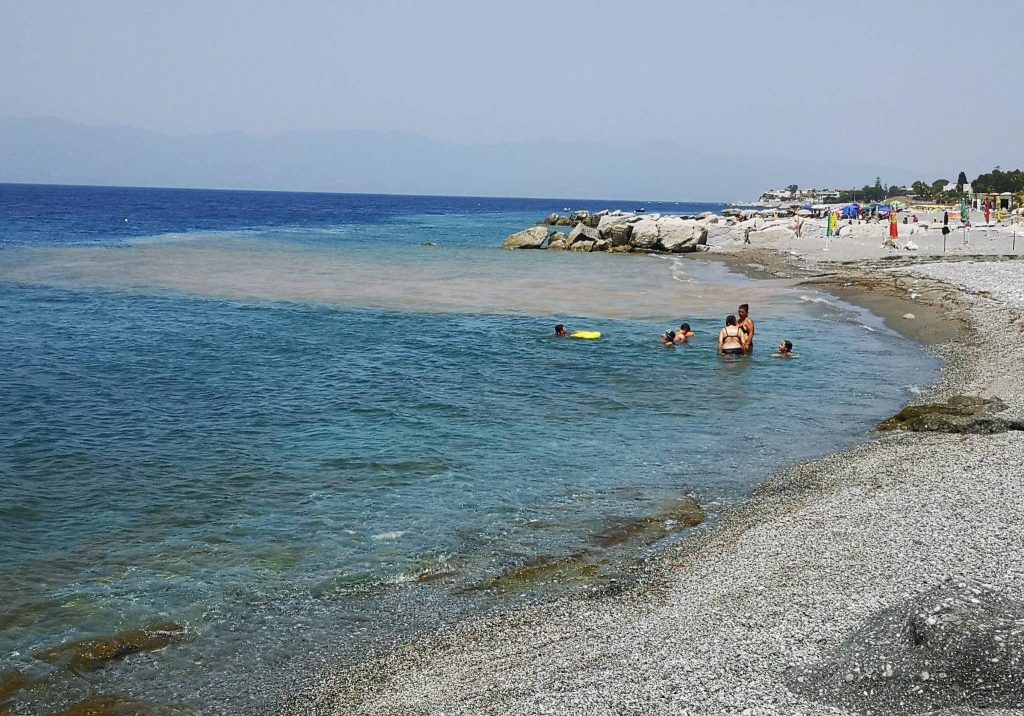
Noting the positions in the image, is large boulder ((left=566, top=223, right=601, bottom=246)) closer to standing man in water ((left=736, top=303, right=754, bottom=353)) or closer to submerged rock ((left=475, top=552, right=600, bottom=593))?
standing man in water ((left=736, top=303, right=754, bottom=353))

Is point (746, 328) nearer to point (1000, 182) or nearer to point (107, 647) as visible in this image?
point (107, 647)

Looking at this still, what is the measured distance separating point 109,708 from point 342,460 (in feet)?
25.2

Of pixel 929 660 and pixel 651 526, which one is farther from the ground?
pixel 929 660

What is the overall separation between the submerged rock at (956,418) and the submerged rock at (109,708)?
13555mm

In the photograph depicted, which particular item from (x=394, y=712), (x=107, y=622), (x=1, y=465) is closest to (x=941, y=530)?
(x=394, y=712)

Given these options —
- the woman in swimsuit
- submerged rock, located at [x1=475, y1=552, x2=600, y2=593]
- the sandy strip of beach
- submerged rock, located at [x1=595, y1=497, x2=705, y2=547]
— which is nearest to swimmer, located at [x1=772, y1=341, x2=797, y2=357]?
the woman in swimsuit

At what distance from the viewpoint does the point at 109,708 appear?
27.3ft

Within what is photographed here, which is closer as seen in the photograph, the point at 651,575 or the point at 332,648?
the point at 332,648

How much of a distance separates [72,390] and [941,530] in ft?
59.6

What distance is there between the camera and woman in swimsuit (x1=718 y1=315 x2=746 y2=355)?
25.4 metres

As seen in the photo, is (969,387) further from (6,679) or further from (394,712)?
(6,679)

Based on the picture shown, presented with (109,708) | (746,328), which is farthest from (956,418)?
(109,708)

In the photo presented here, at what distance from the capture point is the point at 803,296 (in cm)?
3878

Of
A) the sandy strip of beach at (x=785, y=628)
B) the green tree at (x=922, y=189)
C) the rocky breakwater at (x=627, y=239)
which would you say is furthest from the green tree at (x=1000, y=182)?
the sandy strip of beach at (x=785, y=628)
